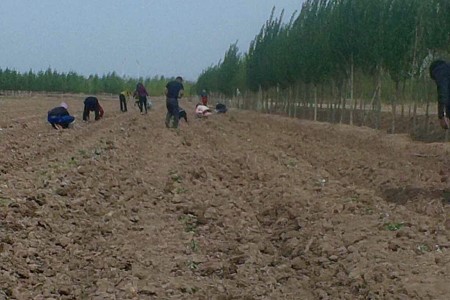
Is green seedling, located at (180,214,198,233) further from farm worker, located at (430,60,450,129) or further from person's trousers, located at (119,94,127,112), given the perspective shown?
person's trousers, located at (119,94,127,112)

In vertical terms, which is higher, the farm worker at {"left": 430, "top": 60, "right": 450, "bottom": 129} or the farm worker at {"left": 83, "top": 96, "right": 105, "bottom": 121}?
the farm worker at {"left": 430, "top": 60, "right": 450, "bottom": 129}

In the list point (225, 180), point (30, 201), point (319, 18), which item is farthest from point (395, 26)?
point (30, 201)

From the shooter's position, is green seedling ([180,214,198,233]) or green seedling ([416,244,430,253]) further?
green seedling ([180,214,198,233])

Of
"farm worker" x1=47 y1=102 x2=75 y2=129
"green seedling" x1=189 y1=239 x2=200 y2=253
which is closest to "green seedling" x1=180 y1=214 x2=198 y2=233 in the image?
"green seedling" x1=189 y1=239 x2=200 y2=253

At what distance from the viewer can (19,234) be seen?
5629 millimetres

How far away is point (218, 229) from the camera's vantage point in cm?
633

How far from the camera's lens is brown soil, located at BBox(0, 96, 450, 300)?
15.1 feet

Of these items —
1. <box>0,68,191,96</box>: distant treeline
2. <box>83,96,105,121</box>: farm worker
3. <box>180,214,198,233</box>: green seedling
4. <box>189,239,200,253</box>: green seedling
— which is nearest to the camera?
<box>189,239,200,253</box>: green seedling

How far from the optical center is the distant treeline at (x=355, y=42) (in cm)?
2050

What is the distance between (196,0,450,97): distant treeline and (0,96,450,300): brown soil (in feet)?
33.2

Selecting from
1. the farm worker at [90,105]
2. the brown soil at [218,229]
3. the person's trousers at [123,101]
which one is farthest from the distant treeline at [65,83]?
the brown soil at [218,229]

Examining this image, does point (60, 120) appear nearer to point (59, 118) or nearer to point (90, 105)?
point (59, 118)

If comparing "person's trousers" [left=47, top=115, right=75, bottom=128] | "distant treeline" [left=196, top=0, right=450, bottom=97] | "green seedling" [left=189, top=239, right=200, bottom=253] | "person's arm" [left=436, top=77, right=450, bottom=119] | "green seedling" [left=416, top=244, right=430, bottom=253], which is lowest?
"green seedling" [left=189, top=239, right=200, bottom=253]

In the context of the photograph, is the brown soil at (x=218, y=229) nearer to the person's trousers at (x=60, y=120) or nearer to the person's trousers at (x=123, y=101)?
the person's trousers at (x=60, y=120)
